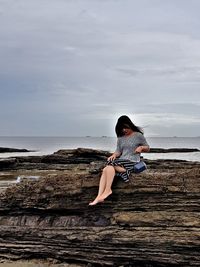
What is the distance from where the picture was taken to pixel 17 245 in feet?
35.1

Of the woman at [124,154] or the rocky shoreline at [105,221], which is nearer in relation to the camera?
the rocky shoreline at [105,221]

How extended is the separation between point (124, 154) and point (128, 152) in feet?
0.40

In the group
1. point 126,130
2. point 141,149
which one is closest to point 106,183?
point 141,149

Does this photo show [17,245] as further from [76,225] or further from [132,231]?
[132,231]

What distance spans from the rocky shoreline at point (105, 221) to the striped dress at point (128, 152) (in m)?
0.27

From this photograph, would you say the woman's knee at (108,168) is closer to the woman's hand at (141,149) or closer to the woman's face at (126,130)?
the woman's hand at (141,149)

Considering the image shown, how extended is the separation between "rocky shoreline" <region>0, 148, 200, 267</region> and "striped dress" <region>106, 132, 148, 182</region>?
0.27 metres

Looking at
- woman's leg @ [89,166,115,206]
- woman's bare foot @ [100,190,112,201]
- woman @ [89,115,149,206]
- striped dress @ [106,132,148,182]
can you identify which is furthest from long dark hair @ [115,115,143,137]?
woman's bare foot @ [100,190,112,201]

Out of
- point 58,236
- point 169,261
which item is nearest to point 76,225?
point 58,236

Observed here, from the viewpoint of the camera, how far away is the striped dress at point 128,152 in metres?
10.6

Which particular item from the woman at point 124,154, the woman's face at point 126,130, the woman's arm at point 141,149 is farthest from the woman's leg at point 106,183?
the woman's face at point 126,130

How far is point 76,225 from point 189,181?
2.97 metres

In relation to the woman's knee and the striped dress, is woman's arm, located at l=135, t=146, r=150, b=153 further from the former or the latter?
the woman's knee

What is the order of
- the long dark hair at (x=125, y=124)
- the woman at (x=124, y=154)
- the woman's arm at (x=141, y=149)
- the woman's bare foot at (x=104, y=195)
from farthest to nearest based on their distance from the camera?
the long dark hair at (x=125, y=124) → the woman's arm at (x=141, y=149) → the woman at (x=124, y=154) → the woman's bare foot at (x=104, y=195)
